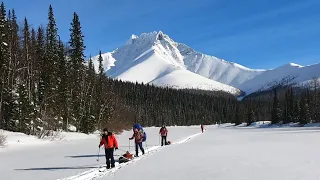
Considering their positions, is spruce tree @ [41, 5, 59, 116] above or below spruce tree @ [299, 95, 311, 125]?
above

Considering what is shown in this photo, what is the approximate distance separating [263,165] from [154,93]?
15741 centimetres

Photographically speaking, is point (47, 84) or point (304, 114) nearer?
point (47, 84)

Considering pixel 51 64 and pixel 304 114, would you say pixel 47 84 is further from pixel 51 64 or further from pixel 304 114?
pixel 304 114

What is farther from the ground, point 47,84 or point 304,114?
point 47,84

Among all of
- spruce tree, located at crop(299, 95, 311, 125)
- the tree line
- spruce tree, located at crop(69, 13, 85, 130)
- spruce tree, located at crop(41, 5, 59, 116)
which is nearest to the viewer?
the tree line

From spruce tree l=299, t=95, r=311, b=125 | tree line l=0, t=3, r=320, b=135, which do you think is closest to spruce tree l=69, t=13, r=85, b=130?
tree line l=0, t=3, r=320, b=135

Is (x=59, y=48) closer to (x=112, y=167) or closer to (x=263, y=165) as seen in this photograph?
(x=112, y=167)

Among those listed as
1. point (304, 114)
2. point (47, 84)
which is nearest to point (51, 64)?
point (47, 84)

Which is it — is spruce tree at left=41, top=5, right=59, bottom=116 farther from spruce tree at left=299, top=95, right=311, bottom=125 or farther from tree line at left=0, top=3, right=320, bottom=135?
spruce tree at left=299, top=95, right=311, bottom=125

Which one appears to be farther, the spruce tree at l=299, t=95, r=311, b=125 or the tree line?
the spruce tree at l=299, t=95, r=311, b=125

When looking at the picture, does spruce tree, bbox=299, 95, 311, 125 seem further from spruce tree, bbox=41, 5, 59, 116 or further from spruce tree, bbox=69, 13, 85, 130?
spruce tree, bbox=41, 5, 59, 116

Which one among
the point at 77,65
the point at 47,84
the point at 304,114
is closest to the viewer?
the point at 47,84

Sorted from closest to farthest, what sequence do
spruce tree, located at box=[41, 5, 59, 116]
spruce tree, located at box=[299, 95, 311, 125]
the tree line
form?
the tree line, spruce tree, located at box=[41, 5, 59, 116], spruce tree, located at box=[299, 95, 311, 125]

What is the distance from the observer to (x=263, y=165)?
15.2 metres
